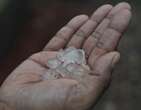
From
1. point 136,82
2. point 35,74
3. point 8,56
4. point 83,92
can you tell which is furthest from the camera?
point 8,56

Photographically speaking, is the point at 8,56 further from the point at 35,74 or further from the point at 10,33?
the point at 35,74

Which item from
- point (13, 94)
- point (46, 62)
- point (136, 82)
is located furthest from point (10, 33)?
point (13, 94)

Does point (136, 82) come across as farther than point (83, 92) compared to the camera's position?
Yes

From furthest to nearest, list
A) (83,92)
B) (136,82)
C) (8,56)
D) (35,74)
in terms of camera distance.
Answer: (8,56)
(136,82)
(35,74)
(83,92)

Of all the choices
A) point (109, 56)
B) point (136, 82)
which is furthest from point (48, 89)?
point (136, 82)

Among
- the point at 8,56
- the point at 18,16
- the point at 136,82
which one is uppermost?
the point at 18,16

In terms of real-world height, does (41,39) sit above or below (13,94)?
below

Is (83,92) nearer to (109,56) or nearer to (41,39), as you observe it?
(109,56)
